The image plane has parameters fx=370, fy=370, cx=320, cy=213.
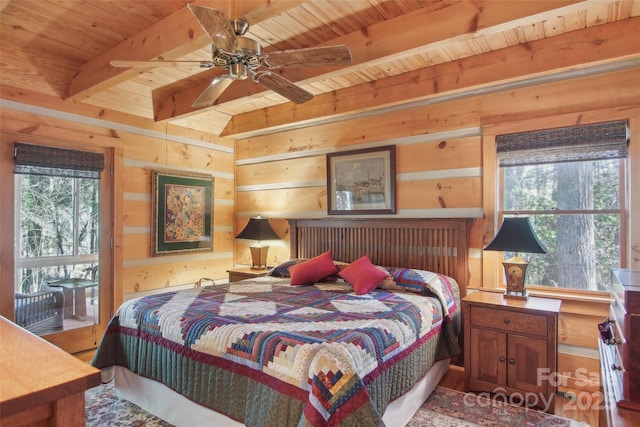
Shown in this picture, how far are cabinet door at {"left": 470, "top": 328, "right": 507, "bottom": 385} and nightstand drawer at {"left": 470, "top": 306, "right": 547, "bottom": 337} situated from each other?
59 millimetres

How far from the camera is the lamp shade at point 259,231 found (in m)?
4.57

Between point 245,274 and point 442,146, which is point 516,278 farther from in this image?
point 245,274

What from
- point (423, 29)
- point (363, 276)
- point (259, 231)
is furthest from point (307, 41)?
point (259, 231)

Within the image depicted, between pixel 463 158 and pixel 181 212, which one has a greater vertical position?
pixel 463 158

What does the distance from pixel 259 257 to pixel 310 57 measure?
9.80 ft

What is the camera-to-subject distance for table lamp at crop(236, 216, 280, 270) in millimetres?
4586

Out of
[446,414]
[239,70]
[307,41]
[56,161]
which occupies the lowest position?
[446,414]

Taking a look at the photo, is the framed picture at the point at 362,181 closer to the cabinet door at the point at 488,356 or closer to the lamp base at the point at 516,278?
the lamp base at the point at 516,278

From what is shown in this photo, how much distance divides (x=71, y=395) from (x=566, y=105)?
3595mm

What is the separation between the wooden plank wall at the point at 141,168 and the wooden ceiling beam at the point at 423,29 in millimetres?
2051

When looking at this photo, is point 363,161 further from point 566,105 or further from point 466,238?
point 566,105

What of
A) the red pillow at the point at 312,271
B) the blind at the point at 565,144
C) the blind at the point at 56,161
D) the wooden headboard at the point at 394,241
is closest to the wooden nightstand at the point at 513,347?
the wooden headboard at the point at 394,241

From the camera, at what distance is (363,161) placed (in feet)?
13.4

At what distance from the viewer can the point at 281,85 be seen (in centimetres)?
251
